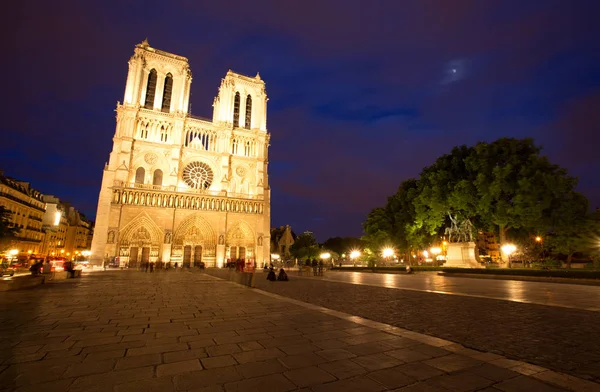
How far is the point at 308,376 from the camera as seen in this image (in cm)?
321

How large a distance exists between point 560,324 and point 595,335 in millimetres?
926

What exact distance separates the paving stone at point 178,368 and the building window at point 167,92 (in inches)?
2116

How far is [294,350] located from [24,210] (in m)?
59.5

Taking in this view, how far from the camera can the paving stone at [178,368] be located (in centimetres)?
329

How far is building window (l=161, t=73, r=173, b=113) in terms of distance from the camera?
50.9 metres

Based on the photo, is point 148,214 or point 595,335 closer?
point 595,335

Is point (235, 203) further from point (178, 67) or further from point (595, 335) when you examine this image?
point (595, 335)

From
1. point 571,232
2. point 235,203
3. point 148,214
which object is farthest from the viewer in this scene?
point 235,203

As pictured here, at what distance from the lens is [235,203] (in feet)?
163

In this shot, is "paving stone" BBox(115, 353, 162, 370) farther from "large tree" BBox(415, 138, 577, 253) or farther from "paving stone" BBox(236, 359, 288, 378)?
"large tree" BBox(415, 138, 577, 253)

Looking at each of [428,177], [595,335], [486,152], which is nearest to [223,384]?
[595,335]

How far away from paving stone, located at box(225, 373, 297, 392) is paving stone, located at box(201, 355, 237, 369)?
0.60 meters

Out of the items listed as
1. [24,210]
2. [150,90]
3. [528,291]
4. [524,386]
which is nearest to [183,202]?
[150,90]

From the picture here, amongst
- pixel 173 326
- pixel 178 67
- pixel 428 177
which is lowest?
pixel 173 326
